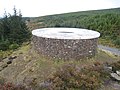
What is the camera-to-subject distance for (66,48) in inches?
551

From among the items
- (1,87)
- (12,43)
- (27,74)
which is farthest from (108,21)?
(1,87)

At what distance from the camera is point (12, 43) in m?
23.9

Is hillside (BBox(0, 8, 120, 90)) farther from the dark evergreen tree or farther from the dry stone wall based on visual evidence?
the dark evergreen tree

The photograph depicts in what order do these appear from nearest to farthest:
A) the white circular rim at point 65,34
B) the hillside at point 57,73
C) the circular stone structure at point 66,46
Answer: the hillside at point 57,73, the circular stone structure at point 66,46, the white circular rim at point 65,34

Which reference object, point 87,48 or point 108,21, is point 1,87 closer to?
point 87,48

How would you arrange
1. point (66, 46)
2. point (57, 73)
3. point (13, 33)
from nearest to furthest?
point (57, 73), point (66, 46), point (13, 33)

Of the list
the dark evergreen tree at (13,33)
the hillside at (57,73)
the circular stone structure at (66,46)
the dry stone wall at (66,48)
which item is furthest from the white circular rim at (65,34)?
the dark evergreen tree at (13,33)

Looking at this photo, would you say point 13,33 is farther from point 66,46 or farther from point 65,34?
point 66,46

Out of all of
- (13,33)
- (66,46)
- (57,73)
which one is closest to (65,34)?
(66,46)

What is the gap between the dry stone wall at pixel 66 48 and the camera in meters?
14.0

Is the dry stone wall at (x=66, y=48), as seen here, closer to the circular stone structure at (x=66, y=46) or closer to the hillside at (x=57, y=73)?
the circular stone structure at (x=66, y=46)

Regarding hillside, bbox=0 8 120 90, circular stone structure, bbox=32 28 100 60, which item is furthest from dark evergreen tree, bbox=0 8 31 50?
circular stone structure, bbox=32 28 100 60

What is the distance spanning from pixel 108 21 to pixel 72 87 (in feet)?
93.0

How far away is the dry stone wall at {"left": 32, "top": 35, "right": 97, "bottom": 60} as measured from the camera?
45.8 ft
